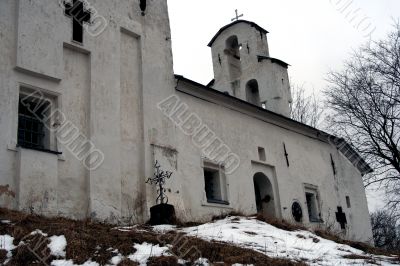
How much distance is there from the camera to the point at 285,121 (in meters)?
18.7

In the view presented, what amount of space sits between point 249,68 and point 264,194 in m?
6.06

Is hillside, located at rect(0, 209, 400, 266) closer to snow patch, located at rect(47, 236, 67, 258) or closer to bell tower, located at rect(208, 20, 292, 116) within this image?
snow patch, located at rect(47, 236, 67, 258)

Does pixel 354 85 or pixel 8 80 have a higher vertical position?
pixel 354 85

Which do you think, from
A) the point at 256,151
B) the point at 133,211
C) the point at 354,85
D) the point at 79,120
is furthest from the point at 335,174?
the point at 79,120

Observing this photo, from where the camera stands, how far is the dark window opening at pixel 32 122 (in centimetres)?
1095

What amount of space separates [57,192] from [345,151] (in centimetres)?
1523

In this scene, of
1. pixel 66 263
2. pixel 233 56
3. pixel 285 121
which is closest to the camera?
pixel 66 263

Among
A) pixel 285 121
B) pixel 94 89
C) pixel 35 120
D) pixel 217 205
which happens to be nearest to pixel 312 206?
pixel 285 121

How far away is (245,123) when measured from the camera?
16.9 m

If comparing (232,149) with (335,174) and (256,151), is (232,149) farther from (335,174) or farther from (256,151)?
(335,174)

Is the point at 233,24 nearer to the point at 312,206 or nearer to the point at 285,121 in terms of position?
the point at 285,121

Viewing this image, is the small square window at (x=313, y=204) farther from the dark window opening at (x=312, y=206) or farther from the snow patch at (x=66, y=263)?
the snow patch at (x=66, y=263)

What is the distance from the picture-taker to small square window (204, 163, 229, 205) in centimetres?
1497

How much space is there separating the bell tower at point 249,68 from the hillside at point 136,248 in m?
11.3
